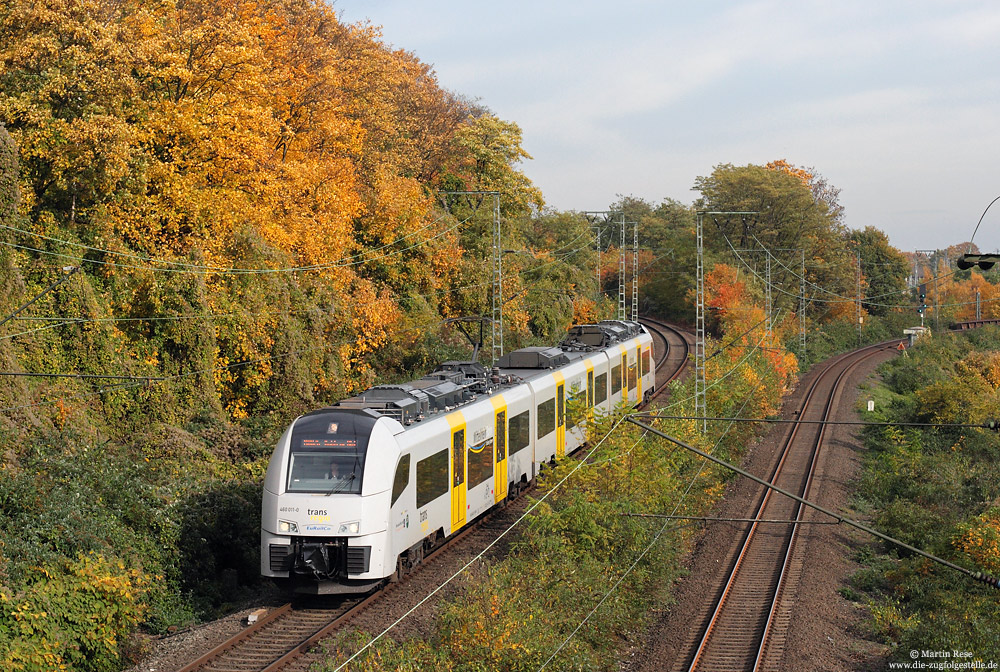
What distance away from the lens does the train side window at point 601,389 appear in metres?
30.8

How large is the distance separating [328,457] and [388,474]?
1.07 m

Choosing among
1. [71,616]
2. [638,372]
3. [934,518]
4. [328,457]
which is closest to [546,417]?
[328,457]

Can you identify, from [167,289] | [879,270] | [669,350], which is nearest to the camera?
[167,289]

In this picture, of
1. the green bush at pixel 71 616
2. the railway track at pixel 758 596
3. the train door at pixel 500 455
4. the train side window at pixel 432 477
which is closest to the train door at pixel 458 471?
the train side window at pixel 432 477

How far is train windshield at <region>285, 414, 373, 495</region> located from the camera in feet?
53.5

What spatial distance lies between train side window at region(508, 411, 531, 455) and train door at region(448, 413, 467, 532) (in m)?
3.20

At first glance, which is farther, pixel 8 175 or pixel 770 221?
pixel 770 221

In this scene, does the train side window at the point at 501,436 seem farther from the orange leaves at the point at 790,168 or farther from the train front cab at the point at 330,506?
the orange leaves at the point at 790,168

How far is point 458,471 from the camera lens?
1975cm

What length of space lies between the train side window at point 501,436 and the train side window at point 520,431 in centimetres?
41

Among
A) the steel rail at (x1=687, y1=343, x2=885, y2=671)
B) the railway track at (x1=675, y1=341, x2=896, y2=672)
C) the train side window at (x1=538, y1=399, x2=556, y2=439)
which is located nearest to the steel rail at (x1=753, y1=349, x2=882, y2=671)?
the railway track at (x1=675, y1=341, x2=896, y2=672)

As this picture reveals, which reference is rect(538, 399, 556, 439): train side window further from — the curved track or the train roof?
the curved track

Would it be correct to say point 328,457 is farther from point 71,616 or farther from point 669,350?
point 669,350

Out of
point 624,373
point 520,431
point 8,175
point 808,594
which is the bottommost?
point 808,594
